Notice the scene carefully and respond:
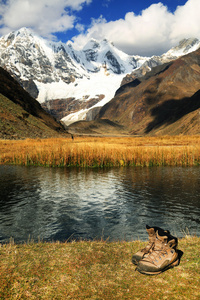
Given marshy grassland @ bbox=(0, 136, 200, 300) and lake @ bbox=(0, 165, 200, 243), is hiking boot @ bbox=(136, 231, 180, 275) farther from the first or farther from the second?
lake @ bbox=(0, 165, 200, 243)

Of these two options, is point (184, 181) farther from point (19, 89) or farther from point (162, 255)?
point (19, 89)

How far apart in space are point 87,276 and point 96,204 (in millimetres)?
10236

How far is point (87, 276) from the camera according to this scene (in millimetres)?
5523

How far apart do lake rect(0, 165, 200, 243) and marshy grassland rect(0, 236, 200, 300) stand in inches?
80.3

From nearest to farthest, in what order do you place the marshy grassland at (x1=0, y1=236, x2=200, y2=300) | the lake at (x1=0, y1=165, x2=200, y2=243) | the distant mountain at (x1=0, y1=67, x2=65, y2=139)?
the marshy grassland at (x1=0, y1=236, x2=200, y2=300) → the lake at (x1=0, y1=165, x2=200, y2=243) → the distant mountain at (x1=0, y1=67, x2=65, y2=139)

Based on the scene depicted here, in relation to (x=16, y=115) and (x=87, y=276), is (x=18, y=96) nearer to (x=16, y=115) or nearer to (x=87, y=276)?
(x=16, y=115)

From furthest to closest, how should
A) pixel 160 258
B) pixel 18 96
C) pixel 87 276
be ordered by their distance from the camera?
1. pixel 18 96
2. pixel 160 258
3. pixel 87 276

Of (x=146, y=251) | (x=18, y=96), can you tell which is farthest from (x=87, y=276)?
(x=18, y=96)

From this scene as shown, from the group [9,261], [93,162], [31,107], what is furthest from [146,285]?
[31,107]

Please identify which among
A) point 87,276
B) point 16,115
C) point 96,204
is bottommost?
point 96,204

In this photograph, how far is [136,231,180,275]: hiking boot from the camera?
220 inches

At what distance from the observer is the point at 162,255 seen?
5840 mm

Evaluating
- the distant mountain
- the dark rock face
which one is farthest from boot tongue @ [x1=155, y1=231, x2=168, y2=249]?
the dark rock face

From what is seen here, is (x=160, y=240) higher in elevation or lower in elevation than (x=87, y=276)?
higher
